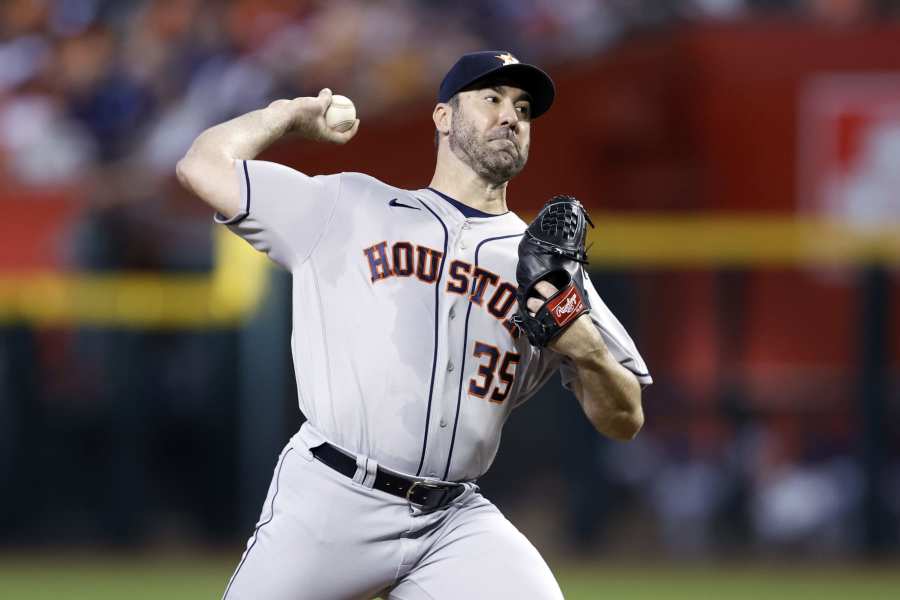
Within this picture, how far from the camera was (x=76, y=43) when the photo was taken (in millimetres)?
10102

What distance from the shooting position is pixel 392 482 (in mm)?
3467

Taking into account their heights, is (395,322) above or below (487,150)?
below

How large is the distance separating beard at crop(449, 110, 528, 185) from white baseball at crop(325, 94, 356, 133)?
27 cm

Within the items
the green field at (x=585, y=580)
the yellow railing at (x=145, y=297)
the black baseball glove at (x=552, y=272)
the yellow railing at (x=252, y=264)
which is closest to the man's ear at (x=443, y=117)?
the black baseball glove at (x=552, y=272)

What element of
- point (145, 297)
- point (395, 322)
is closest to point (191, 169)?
point (395, 322)

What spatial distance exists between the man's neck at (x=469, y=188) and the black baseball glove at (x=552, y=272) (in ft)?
1.14

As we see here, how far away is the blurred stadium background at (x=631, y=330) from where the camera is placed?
8.14 m

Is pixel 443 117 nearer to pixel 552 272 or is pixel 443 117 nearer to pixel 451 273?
pixel 451 273

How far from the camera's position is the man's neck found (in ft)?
12.2

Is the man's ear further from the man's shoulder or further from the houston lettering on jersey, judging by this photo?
the houston lettering on jersey

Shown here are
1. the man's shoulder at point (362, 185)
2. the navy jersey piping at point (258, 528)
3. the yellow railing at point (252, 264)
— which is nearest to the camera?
the navy jersey piping at point (258, 528)

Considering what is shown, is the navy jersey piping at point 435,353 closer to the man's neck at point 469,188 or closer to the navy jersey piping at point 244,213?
the man's neck at point 469,188

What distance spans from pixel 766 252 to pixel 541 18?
2.54m

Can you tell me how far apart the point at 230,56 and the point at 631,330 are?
144 inches
